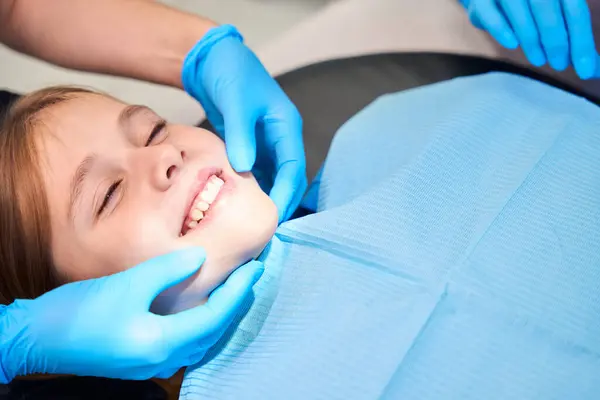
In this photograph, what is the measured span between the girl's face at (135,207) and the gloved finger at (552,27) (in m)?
0.56

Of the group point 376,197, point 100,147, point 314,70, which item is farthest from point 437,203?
point 314,70

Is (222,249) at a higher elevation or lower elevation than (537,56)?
lower

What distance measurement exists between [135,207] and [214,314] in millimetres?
183

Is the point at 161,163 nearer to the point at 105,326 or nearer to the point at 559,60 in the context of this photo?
the point at 105,326

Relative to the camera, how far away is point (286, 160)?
3.39 feet

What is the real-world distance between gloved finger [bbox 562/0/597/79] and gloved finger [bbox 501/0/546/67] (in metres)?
0.05

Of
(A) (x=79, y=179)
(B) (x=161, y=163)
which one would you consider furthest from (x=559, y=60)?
(A) (x=79, y=179)

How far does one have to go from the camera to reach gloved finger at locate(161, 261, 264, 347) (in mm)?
792

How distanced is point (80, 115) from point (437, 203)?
0.55 metres

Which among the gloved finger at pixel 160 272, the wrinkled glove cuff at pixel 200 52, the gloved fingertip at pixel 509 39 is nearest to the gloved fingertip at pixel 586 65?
the gloved fingertip at pixel 509 39

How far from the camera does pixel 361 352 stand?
0.80 m

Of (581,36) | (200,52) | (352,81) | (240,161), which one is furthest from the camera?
(352,81)

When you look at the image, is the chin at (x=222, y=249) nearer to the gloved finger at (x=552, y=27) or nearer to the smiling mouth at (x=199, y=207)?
the smiling mouth at (x=199, y=207)

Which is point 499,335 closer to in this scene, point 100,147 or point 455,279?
point 455,279
